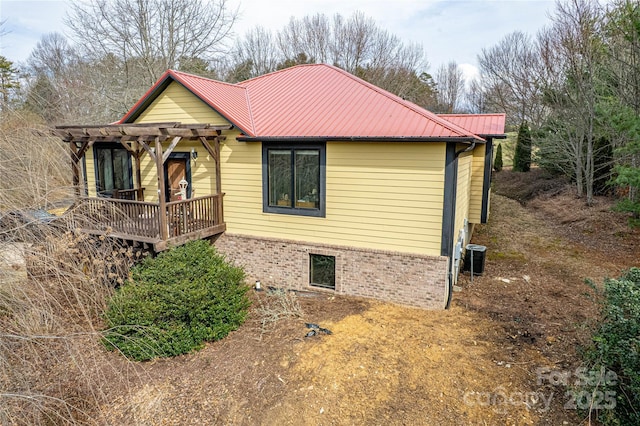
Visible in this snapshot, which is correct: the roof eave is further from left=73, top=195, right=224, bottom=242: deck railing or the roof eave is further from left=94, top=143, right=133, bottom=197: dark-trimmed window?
left=94, top=143, right=133, bottom=197: dark-trimmed window

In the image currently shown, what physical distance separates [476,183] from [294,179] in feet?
20.4

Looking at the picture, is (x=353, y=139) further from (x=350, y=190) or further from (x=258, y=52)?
(x=258, y=52)

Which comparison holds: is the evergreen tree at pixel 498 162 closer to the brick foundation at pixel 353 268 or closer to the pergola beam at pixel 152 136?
the brick foundation at pixel 353 268

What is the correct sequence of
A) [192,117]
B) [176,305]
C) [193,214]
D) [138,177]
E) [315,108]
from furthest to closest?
[138,177], [192,117], [315,108], [193,214], [176,305]

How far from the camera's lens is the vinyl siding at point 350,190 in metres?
8.09

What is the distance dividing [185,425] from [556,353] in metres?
5.96

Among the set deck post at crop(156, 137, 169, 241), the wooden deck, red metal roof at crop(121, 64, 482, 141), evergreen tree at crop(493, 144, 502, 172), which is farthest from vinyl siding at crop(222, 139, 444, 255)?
evergreen tree at crop(493, 144, 502, 172)

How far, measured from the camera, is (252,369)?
6.28 metres

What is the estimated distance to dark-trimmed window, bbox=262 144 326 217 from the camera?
9.03 metres

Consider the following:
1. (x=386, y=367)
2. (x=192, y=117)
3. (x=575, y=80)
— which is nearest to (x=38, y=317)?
(x=386, y=367)

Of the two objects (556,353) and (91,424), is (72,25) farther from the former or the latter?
(556,353)

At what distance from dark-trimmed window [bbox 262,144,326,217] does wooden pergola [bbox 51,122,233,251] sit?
142 cm

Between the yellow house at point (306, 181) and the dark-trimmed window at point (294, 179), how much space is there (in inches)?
1.0

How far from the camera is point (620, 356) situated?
4344mm
